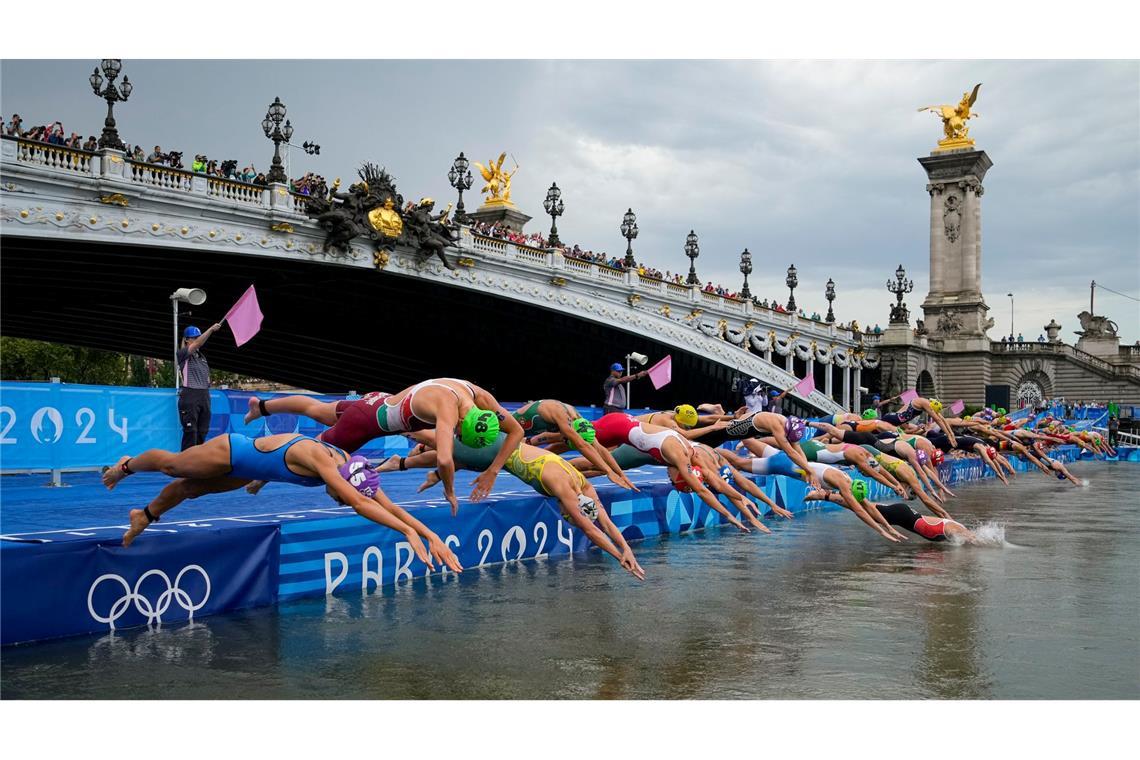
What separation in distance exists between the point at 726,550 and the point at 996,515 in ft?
34.7

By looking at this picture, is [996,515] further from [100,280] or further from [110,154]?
[100,280]

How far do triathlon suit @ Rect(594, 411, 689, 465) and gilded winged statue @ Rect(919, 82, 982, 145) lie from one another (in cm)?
8705

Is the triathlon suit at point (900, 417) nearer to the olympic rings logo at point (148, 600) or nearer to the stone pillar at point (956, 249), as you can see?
the olympic rings logo at point (148, 600)

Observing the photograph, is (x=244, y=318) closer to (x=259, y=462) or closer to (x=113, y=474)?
(x=113, y=474)

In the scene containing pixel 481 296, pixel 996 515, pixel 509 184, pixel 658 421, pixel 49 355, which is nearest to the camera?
pixel 658 421

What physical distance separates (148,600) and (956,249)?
3724 inches

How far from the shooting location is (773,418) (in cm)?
1761

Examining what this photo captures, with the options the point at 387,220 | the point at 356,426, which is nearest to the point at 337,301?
the point at 387,220

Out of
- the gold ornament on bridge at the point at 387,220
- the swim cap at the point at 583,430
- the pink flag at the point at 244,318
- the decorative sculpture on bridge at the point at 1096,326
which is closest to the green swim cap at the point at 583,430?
the swim cap at the point at 583,430

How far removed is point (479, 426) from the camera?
11.4 meters

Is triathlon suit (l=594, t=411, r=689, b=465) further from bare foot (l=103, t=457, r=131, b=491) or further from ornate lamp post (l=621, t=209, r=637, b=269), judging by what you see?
ornate lamp post (l=621, t=209, r=637, b=269)

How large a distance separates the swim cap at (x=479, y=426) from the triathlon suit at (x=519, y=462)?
1.72m

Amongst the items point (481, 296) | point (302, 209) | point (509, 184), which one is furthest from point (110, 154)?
point (509, 184)

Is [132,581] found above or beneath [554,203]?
beneath
